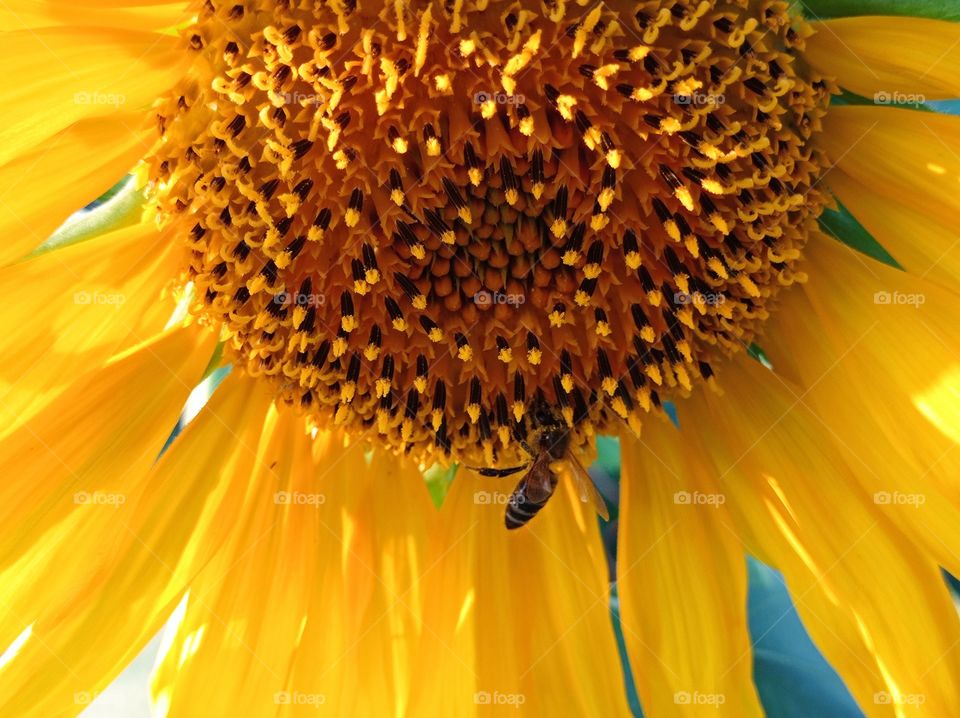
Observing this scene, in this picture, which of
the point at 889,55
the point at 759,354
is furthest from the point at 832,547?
the point at 889,55

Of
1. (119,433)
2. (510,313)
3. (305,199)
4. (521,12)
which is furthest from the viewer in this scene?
(119,433)

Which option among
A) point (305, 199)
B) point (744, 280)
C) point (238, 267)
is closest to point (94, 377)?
point (238, 267)

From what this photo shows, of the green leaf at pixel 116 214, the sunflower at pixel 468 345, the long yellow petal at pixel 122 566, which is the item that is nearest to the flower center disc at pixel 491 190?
the sunflower at pixel 468 345

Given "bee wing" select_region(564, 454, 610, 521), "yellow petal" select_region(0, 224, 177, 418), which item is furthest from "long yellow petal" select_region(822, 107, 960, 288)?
"yellow petal" select_region(0, 224, 177, 418)

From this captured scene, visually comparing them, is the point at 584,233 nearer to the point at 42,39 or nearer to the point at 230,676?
the point at 42,39

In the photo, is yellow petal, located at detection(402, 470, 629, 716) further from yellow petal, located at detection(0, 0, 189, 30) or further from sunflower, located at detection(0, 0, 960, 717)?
yellow petal, located at detection(0, 0, 189, 30)

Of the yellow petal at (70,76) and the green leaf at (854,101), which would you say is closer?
the yellow petal at (70,76)

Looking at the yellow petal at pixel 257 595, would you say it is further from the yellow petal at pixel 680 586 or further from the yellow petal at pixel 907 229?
the yellow petal at pixel 907 229
